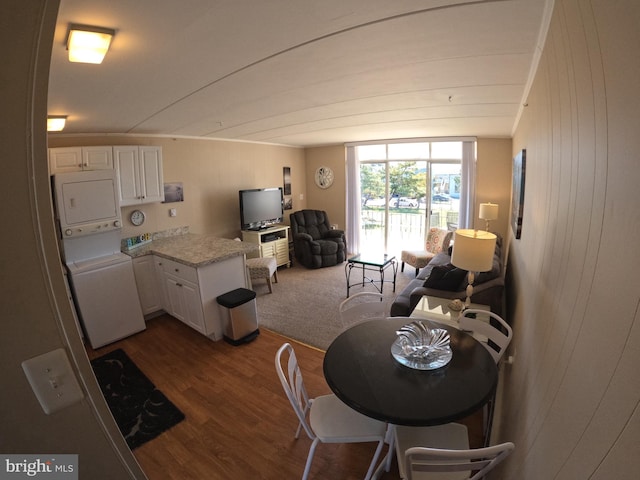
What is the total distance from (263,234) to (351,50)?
13.6 feet

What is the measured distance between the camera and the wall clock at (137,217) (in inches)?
155

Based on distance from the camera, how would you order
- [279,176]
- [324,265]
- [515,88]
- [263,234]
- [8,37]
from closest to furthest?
→ [8,37] → [515,88] → [263,234] → [324,265] → [279,176]

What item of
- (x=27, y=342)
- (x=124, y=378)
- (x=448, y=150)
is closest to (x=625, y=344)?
(x=27, y=342)

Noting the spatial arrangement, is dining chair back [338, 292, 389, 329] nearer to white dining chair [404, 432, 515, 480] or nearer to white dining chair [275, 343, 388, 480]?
white dining chair [275, 343, 388, 480]

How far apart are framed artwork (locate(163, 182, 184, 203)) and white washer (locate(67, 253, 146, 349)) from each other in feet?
3.96

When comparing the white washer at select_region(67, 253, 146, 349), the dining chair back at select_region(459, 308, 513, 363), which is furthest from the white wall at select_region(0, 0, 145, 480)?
the white washer at select_region(67, 253, 146, 349)

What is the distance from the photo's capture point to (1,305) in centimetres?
60

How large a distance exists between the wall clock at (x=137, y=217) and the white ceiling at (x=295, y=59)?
122 centimetres

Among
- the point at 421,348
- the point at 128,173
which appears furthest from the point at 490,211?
the point at 128,173

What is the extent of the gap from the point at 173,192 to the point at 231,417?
337 cm

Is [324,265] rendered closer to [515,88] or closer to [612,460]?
[515,88]

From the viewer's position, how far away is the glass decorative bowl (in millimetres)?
1645

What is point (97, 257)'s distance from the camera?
3.36 m

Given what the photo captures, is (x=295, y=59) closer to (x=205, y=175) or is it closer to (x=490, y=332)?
(x=490, y=332)
